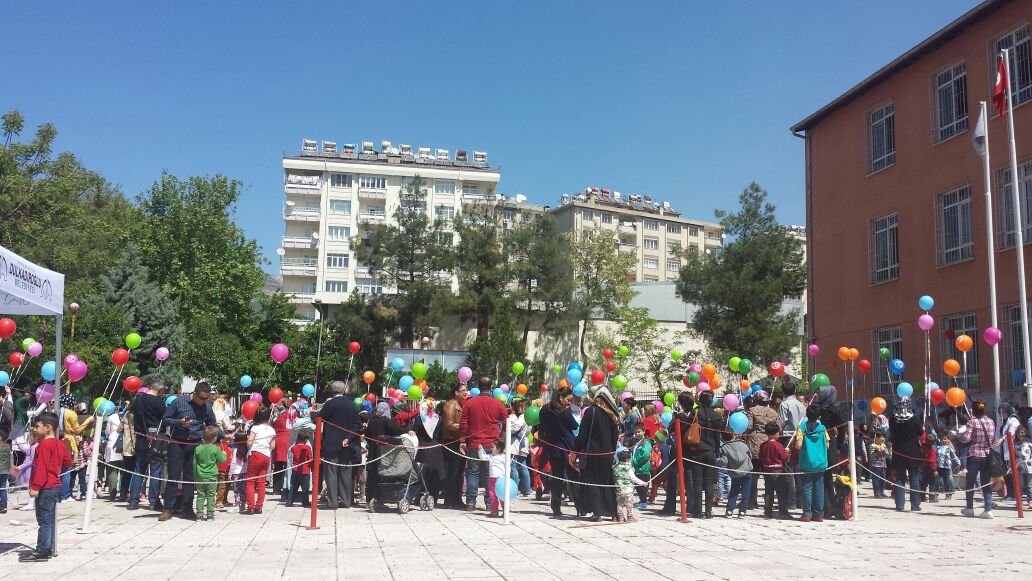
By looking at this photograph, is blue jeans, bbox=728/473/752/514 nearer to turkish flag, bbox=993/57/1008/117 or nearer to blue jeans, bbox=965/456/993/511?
blue jeans, bbox=965/456/993/511

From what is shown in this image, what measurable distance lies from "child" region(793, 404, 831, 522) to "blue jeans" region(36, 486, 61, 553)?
955 cm

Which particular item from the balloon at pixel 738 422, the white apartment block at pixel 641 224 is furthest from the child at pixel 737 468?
the white apartment block at pixel 641 224

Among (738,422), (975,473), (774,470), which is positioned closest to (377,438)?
(738,422)

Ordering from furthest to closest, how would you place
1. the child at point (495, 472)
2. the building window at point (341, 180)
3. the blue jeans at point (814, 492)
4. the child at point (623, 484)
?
the building window at point (341, 180) < the child at point (495, 472) < the blue jeans at point (814, 492) < the child at point (623, 484)

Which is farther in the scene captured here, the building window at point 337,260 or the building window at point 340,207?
the building window at point 340,207

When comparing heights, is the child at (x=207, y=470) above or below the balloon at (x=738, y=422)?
below

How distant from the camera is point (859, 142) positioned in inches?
1036

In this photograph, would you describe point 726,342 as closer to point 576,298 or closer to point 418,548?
point 576,298

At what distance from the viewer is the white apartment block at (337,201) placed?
236 feet

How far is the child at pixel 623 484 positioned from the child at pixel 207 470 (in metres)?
5.55

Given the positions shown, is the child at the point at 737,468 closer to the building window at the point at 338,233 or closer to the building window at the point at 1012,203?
the building window at the point at 1012,203

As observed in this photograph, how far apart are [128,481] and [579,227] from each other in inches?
2757

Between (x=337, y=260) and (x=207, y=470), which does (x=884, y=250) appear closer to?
(x=207, y=470)

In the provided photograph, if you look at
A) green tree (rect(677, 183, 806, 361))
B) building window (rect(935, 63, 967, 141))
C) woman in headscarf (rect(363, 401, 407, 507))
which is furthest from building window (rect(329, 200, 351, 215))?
woman in headscarf (rect(363, 401, 407, 507))
